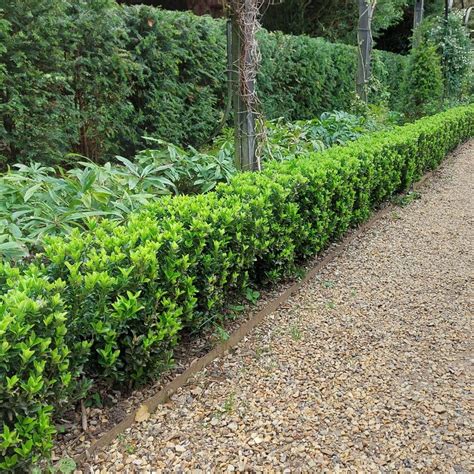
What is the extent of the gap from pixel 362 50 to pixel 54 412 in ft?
28.1

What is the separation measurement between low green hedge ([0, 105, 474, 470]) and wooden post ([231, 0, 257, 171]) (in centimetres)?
31

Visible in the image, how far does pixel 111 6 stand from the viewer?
4773 millimetres

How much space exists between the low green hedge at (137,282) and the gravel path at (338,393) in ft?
0.95

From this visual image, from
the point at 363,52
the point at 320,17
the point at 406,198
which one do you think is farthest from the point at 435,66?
the point at 406,198

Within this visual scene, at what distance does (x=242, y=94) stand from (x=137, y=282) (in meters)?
2.41

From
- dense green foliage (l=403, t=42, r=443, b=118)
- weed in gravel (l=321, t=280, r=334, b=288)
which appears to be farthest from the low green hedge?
dense green foliage (l=403, t=42, r=443, b=118)

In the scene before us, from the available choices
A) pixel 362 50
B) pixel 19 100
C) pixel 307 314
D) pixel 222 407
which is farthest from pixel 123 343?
pixel 362 50

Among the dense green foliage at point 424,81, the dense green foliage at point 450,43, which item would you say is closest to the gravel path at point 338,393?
the dense green foliage at point 424,81

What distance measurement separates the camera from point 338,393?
2328mm

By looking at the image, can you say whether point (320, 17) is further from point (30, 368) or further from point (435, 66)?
point (30, 368)

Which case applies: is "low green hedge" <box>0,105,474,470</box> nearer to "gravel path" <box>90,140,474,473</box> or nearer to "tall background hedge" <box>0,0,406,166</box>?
"gravel path" <box>90,140,474,473</box>

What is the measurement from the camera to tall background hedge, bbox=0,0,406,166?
4059 mm

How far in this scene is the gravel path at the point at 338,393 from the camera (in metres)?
1.93

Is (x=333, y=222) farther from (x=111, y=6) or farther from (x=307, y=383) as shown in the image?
(x=111, y=6)
